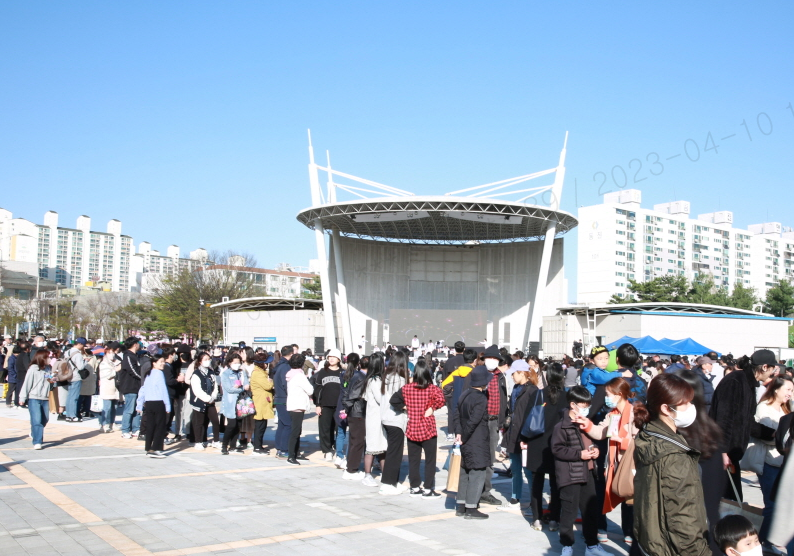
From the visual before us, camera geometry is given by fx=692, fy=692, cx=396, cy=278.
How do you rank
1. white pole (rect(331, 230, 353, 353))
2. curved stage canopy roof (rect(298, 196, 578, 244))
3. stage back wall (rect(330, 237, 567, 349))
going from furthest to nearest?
stage back wall (rect(330, 237, 567, 349)) < white pole (rect(331, 230, 353, 353)) < curved stage canopy roof (rect(298, 196, 578, 244))

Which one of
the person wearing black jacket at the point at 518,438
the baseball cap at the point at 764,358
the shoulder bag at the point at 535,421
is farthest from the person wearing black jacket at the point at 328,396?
the baseball cap at the point at 764,358

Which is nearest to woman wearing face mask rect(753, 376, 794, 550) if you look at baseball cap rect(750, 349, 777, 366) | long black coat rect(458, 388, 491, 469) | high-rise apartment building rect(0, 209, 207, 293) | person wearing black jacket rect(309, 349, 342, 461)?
baseball cap rect(750, 349, 777, 366)

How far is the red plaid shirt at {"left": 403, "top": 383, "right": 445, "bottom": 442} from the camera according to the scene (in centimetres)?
732

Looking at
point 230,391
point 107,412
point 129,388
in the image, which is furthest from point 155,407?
point 107,412

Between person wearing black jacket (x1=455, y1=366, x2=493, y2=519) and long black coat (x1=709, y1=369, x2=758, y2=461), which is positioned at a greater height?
long black coat (x1=709, y1=369, x2=758, y2=461)

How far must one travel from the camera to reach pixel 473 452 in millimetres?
6449

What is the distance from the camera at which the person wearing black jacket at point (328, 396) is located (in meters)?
9.66

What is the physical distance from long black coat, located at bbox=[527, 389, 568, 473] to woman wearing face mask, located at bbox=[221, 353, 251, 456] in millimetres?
5091

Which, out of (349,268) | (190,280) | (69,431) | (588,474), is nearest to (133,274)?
(190,280)

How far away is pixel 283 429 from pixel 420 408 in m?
3.34

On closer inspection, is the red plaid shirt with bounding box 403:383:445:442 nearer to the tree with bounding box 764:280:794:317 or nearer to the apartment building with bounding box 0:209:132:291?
the tree with bounding box 764:280:794:317

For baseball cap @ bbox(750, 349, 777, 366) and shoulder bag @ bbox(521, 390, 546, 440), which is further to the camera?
shoulder bag @ bbox(521, 390, 546, 440)

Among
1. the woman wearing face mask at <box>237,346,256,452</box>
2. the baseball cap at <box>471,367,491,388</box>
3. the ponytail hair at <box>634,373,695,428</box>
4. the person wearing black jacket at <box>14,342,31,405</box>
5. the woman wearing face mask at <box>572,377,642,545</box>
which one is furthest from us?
the person wearing black jacket at <box>14,342,31,405</box>

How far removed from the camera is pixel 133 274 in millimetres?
142375
